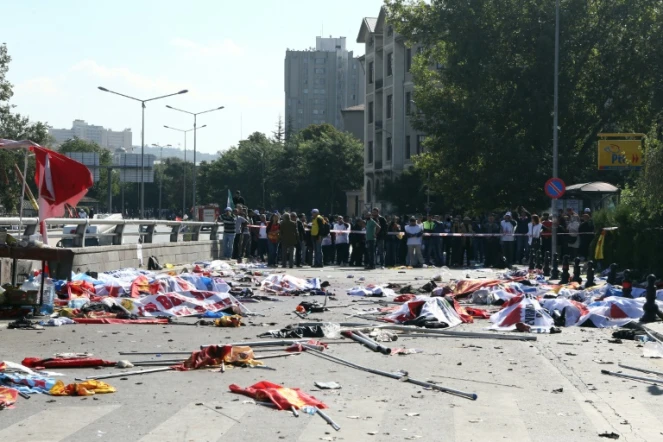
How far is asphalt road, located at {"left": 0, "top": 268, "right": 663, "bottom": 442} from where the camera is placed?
741 centimetres

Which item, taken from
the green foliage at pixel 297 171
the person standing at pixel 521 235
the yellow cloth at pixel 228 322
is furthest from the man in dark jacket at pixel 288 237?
the green foliage at pixel 297 171

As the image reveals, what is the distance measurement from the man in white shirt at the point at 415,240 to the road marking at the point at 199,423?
25375 millimetres

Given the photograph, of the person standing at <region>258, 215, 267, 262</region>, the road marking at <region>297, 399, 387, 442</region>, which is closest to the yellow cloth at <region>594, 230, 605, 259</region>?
the person standing at <region>258, 215, 267, 262</region>

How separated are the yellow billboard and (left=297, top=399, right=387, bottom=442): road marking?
3433 cm

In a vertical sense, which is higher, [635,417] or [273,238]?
[273,238]

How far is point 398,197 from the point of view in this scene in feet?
238

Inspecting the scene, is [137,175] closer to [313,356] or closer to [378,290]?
[378,290]

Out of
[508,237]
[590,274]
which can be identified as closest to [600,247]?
[590,274]

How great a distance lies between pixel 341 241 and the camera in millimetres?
35281

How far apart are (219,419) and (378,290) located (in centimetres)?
1285

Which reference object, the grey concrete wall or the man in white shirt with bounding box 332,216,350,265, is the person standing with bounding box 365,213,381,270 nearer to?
the man in white shirt with bounding box 332,216,350,265

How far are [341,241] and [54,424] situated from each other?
91.3ft

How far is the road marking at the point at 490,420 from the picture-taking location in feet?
24.2

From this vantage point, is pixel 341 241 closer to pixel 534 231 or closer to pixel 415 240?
pixel 415 240
